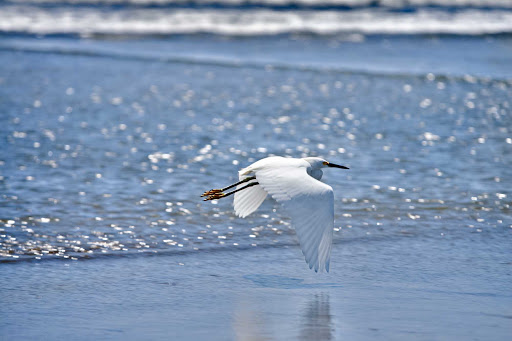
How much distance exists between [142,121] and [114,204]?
3676 millimetres

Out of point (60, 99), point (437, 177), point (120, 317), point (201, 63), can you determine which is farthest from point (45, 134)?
point (201, 63)

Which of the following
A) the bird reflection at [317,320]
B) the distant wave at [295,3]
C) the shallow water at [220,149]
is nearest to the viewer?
the bird reflection at [317,320]

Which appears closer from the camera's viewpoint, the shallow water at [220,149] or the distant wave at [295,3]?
the shallow water at [220,149]

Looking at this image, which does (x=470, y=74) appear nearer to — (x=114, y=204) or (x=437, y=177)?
(x=437, y=177)

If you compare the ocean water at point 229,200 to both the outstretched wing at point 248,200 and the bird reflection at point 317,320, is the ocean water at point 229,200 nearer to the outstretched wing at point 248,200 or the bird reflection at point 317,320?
the bird reflection at point 317,320

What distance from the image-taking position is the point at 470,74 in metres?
13.9

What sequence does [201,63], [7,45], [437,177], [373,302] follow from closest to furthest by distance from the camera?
[373,302] → [437,177] → [201,63] → [7,45]

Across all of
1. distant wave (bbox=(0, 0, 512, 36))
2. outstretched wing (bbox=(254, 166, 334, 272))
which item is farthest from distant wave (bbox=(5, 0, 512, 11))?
outstretched wing (bbox=(254, 166, 334, 272))

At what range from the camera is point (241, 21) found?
23359 mm

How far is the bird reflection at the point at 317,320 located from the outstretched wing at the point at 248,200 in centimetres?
109

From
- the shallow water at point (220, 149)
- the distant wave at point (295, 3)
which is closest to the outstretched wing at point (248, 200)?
the shallow water at point (220, 149)

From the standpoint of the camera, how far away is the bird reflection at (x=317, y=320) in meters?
4.14

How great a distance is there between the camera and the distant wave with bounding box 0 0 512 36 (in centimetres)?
2139

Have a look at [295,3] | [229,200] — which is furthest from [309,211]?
[295,3]
